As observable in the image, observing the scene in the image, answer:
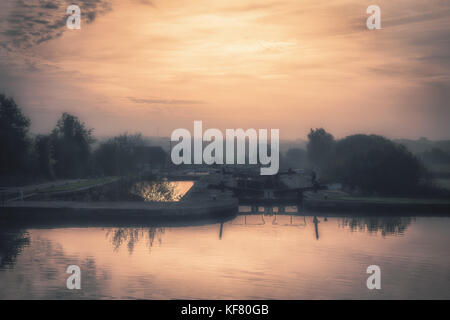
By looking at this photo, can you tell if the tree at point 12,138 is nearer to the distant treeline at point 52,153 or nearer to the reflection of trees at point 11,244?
the distant treeline at point 52,153

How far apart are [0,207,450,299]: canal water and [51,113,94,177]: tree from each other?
27.0m

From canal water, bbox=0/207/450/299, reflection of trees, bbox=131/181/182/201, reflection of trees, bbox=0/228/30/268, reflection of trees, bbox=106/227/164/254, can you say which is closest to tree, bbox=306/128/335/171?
reflection of trees, bbox=131/181/182/201

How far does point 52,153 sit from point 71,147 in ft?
8.23

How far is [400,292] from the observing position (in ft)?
48.8

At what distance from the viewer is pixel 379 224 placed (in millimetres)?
27984

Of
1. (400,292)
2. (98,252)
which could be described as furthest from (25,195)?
(400,292)

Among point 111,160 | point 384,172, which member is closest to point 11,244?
point 384,172

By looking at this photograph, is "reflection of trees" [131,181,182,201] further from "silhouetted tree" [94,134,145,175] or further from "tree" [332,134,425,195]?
"silhouetted tree" [94,134,145,175]

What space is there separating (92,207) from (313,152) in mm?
77756

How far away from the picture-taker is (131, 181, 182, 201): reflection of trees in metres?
35.0

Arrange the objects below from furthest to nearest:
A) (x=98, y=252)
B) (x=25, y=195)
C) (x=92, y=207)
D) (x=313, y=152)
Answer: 1. (x=313, y=152)
2. (x=25, y=195)
3. (x=92, y=207)
4. (x=98, y=252)

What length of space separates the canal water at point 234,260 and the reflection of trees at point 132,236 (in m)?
0.05

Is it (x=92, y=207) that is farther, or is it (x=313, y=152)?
(x=313, y=152)
